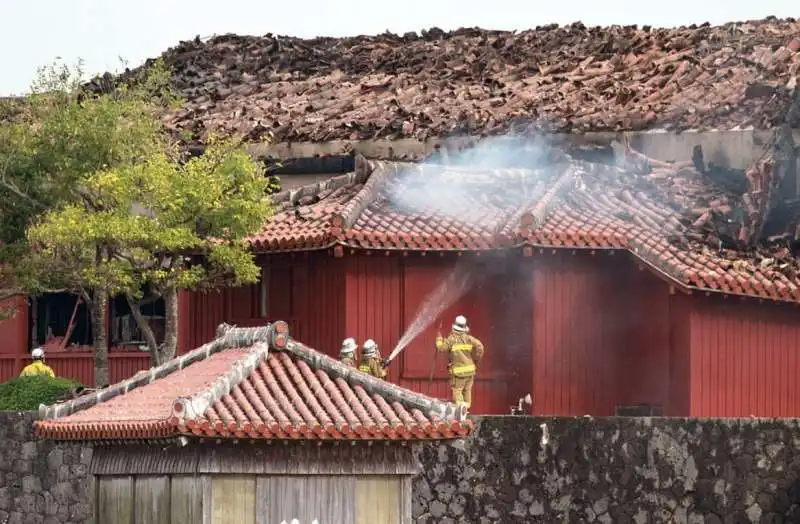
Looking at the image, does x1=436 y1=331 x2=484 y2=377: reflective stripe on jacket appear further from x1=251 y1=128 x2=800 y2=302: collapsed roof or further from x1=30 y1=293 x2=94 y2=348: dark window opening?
x1=30 y1=293 x2=94 y2=348: dark window opening

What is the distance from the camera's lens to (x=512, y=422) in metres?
39.4

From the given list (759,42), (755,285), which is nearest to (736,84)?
(759,42)

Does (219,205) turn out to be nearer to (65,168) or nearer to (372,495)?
(65,168)

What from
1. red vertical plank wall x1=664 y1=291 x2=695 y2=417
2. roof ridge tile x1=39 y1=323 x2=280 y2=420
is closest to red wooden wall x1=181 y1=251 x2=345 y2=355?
red vertical plank wall x1=664 y1=291 x2=695 y2=417

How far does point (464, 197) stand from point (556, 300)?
2.96m

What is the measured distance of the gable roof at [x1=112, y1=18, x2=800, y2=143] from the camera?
167ft

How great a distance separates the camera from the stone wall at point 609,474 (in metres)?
39.2

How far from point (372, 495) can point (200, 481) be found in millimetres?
2235

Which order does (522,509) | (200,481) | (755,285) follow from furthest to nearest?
(755,285) → (522,509) → (200,481)

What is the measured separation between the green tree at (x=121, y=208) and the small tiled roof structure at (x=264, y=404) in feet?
36.9

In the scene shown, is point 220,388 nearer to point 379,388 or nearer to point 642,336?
point 379,388

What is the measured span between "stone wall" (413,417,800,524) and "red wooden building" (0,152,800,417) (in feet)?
17.4

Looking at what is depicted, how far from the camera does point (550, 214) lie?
45438 mm

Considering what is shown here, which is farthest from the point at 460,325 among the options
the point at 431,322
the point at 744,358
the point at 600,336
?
the point at 744,358
